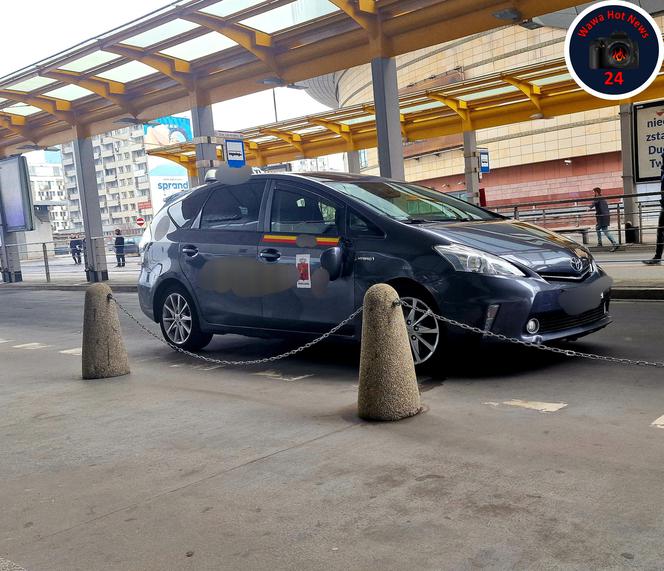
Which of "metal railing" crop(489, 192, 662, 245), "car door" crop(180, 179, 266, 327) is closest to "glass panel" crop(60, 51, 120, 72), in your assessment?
"metal railing" crop(489, 192, 662, 245)

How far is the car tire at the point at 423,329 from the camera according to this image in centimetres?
575

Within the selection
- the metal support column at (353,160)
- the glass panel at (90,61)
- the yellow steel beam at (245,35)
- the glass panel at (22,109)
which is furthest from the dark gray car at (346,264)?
the metal support column at (353,160)

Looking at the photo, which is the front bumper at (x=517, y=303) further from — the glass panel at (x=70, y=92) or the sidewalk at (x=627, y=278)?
the glass panel at (x=70, y=92)

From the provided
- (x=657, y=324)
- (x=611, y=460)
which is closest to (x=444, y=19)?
(x=657, y=324)

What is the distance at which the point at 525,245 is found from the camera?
5879 mm

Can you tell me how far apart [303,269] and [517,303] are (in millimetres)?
1903

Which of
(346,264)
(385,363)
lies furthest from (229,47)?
(385,363)

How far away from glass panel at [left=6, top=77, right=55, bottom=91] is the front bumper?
1288 centimetres

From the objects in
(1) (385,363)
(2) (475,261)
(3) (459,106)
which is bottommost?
(1) (385,363)

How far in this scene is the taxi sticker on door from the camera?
6.45m

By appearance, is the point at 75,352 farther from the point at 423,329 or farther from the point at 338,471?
the point at 338,471

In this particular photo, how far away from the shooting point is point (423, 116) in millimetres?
21703

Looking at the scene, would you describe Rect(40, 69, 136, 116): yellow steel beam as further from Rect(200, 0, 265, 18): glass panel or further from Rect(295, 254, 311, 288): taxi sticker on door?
Rect(295, 254, 311, 288): taxi sticker on door

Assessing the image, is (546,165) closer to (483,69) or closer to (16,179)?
(483,69)
